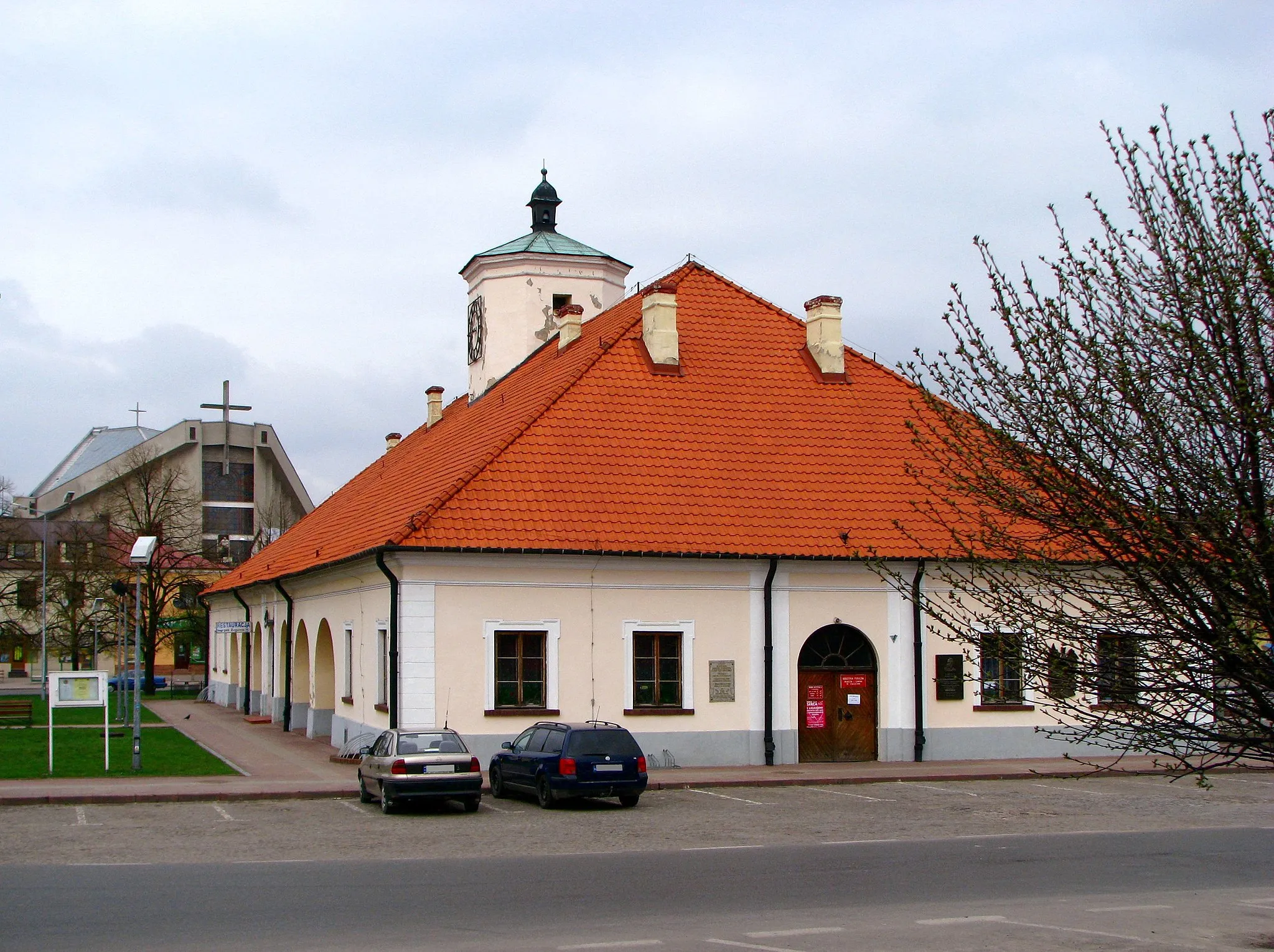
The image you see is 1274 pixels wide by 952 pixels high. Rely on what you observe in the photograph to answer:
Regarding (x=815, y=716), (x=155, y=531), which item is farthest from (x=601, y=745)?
(x=155, y=531)

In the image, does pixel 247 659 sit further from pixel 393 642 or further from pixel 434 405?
pixel 393 642

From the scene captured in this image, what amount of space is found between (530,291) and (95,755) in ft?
57.1

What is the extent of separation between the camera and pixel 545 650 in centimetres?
2594

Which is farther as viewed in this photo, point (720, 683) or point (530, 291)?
point (530, 291)

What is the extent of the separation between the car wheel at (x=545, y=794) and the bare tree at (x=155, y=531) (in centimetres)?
3818

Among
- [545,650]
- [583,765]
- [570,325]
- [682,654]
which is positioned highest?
[570,325]

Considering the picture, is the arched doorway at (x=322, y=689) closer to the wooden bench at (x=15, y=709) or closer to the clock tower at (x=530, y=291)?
the wooden bench at (x=15, y=709)

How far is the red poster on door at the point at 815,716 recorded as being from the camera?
2733 centimetres

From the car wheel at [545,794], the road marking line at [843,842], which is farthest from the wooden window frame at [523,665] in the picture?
the road marking line at [843,842]

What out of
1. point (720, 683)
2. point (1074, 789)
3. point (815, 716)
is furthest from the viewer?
point (815, 716)

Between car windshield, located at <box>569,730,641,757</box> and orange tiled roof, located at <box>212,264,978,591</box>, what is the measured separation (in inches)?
194

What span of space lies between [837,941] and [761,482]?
17357mm

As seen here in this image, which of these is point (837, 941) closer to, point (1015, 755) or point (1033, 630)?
point (1033, 630)

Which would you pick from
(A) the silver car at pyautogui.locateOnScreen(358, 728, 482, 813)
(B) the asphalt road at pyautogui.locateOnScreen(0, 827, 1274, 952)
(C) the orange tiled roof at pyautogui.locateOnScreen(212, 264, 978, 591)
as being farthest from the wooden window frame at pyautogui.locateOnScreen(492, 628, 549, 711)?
(B) the asphalt road at pyautogui.locateOnScreen(0, 827, 1274, 952)
